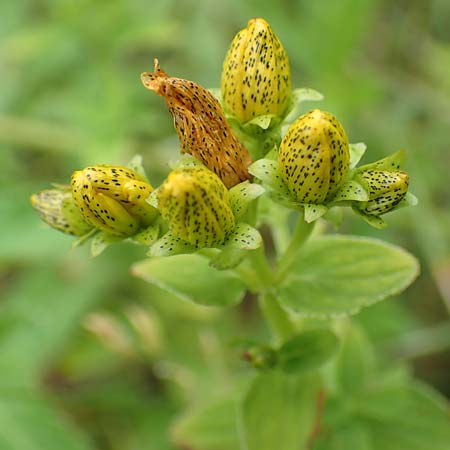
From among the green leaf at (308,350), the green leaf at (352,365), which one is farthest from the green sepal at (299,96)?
the green leaf at (352,365)

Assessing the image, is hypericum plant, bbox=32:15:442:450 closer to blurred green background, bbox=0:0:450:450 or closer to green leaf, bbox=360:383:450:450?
green leaf, bbox=360:383:450:450

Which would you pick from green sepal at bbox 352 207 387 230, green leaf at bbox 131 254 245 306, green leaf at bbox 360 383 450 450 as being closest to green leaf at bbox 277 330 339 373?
green leaf at bbox 131 254 245 306

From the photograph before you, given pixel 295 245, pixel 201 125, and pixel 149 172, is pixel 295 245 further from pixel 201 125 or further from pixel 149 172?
pixel 149 172

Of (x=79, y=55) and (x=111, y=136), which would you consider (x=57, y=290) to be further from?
(x=79, y=55)

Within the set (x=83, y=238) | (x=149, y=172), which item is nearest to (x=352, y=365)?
(x=83, y=238)

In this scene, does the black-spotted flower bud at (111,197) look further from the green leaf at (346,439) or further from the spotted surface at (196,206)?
the green leaf at (346,439)

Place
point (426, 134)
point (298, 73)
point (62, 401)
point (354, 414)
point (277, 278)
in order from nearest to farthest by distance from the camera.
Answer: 1. point (277, 278)
2. point (354, 414)
3. point (62, 401)
4. point (426, 134)
5. point (298, 73)

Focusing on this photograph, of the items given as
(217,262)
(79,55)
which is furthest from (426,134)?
(217,262)
